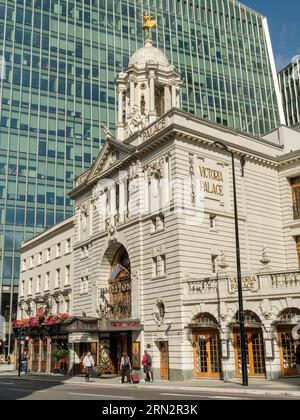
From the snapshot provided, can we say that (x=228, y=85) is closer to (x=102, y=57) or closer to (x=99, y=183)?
(x=102, y=57)

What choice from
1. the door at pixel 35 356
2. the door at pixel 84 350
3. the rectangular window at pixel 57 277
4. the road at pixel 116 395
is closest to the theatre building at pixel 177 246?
the door at pixel 84 350

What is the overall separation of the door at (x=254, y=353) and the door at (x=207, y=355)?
1341 mm

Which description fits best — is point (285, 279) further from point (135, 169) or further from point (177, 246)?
point (135, 169)

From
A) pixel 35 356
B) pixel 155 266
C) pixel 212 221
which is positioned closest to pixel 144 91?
pixel 212 221

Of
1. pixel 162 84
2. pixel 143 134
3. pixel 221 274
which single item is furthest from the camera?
pixel 162 84

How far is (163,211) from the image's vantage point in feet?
119

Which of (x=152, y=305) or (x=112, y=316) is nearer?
(x=152, y=305)

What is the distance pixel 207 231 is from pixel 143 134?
385 inches

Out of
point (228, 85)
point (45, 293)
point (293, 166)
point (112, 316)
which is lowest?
point (112, 316)

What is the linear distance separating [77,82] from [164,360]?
62686 mm

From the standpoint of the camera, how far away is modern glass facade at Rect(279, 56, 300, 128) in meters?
105

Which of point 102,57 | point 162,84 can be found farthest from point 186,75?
point 162,84

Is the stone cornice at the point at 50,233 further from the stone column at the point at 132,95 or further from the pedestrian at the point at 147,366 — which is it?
the pedestrian at the point at 147,366

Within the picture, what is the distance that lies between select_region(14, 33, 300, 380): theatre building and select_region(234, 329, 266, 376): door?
6cm
